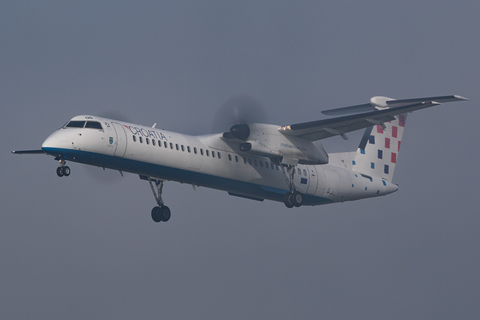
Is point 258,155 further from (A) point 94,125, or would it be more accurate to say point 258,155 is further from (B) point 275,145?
(A) point 94,125

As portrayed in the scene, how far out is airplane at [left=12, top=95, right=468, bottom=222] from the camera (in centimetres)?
2067

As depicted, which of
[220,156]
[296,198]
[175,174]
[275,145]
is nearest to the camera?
[175,174]

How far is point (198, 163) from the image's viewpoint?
23.0 meters

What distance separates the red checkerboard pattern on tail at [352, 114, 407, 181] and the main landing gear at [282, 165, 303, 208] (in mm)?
5053

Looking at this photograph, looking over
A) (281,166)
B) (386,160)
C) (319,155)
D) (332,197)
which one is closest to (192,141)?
(281,166)

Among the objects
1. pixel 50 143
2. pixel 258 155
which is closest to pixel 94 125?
pixel 50 143

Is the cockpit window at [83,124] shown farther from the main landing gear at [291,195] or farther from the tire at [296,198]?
the tire at [296,198]

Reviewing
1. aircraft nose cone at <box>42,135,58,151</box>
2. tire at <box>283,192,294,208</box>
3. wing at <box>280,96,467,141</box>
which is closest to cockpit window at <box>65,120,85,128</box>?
aircraft nose cone at <box>42,135,58,151</box>

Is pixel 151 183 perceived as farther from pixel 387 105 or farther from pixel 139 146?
pixel 387 105

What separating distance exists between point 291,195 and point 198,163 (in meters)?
4.50

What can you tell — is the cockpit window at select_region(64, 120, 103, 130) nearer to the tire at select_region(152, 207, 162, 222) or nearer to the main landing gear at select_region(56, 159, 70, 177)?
the main landing gear at select_region(56, 159, 70, 177)

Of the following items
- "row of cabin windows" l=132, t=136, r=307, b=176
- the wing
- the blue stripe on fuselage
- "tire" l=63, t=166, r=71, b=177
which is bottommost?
"tire" l=63, t=166, r=71, b=177

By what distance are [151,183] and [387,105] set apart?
11218 millimetres

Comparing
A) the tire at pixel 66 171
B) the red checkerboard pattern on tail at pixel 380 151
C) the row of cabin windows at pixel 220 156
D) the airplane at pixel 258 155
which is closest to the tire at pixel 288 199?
the airplane at pixel 258 155
